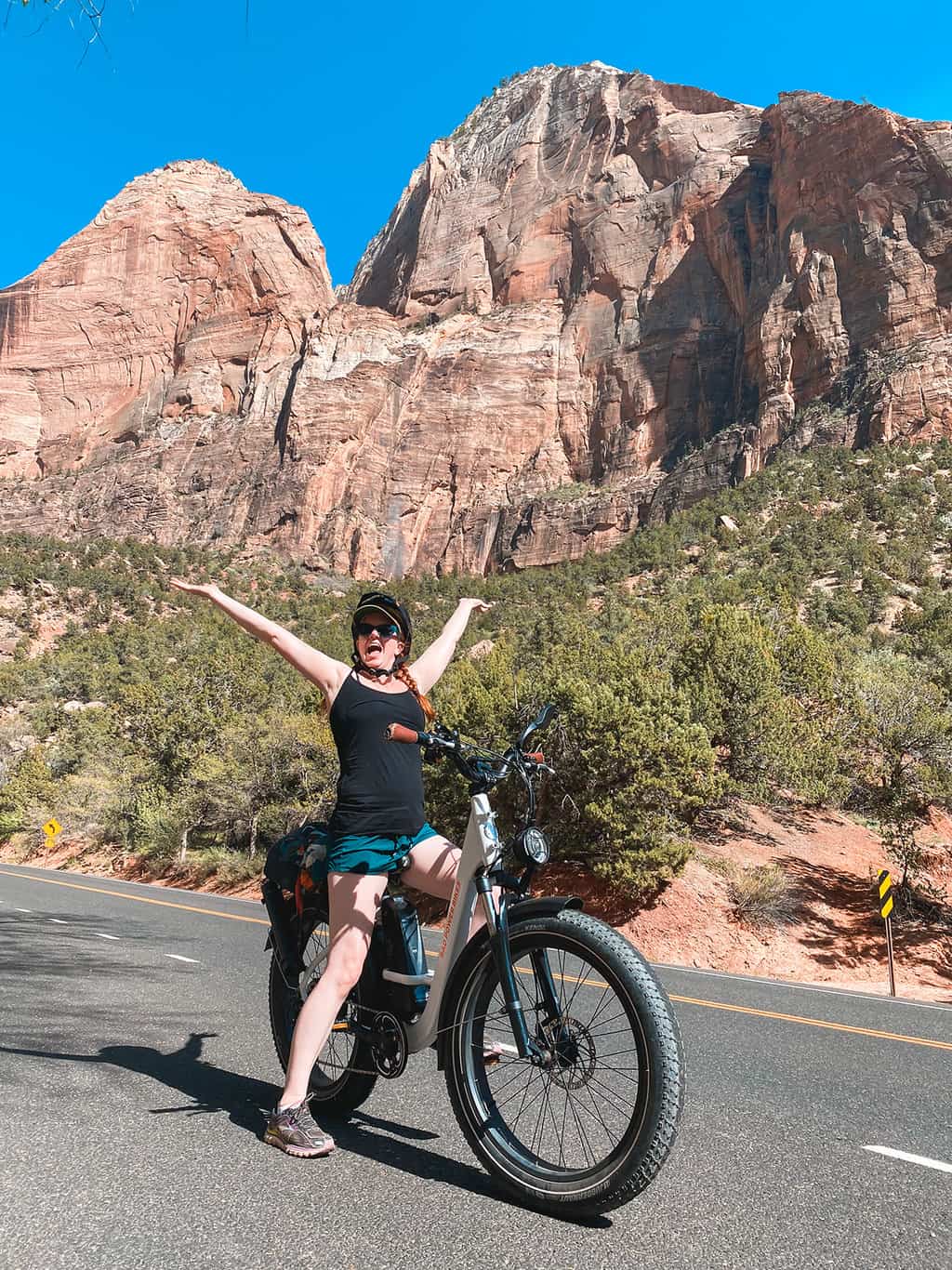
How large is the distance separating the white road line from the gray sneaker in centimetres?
202

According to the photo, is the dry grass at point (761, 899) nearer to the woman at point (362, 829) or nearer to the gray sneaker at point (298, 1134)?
the woman at point (362, 829)

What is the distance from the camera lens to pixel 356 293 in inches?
4764

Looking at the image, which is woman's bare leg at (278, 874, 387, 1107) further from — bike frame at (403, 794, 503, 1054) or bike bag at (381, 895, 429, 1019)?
bike frame at (403, 794, 503, 1054)

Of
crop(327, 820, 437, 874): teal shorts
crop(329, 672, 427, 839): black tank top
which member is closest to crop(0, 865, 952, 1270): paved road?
crop(327, 820, 437, 874): teal shorts

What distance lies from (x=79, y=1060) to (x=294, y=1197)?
6.52ft

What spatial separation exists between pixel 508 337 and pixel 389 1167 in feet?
320

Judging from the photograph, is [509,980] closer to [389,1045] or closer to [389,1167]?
[389,1045]

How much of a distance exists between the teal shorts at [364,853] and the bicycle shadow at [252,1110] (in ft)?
3.06

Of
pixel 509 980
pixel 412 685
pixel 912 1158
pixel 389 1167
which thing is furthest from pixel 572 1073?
pixel 912 1158

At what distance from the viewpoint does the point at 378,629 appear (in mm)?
3189

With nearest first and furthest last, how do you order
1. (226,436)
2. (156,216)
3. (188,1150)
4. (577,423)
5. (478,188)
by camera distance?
(188,1150) → (577,423) → (226,436) → (478,188) → (156,216)

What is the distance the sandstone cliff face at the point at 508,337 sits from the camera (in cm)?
7256

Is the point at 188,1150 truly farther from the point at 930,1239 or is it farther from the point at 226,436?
the point at 226,436

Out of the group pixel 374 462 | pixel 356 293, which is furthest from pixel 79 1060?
pixel 356 293
